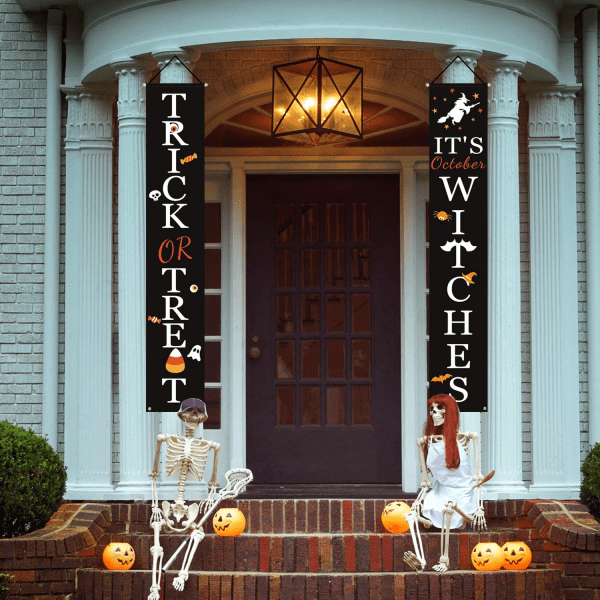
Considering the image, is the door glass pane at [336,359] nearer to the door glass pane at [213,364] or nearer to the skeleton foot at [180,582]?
the door glass pane at [213,364]

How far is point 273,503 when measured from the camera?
291 inches

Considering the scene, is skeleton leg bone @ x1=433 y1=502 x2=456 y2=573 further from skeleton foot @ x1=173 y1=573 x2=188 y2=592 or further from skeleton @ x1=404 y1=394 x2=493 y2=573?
skeleton foot @ x1=173 y1=573 x2=188 y2=592

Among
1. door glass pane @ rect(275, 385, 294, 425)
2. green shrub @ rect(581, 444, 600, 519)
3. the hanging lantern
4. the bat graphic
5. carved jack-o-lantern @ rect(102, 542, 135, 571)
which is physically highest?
the hanging lantern

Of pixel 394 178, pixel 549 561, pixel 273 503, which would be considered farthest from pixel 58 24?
pixel 549 561

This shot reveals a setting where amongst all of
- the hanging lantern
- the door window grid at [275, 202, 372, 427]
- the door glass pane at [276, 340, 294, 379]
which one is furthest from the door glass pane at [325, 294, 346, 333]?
the hanging lantern

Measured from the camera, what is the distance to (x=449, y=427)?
6.97m

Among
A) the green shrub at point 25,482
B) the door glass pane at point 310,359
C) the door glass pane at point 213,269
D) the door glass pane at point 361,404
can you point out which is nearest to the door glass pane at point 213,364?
the door glass pane at point 213,269

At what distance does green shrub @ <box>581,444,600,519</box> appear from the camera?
7139mm

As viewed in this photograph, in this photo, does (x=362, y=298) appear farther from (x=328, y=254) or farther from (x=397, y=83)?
(x=397, y=83)

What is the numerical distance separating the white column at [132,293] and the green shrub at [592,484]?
9.83 feet

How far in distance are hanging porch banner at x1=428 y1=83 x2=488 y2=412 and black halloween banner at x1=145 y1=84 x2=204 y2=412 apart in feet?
5.20

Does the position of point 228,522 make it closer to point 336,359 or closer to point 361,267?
point 336,359

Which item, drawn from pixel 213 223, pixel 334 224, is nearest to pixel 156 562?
pixel 213 223

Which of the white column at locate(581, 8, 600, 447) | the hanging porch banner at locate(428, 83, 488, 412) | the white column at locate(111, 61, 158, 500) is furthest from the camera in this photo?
the white column at locate(581, 8, 600, 447)
